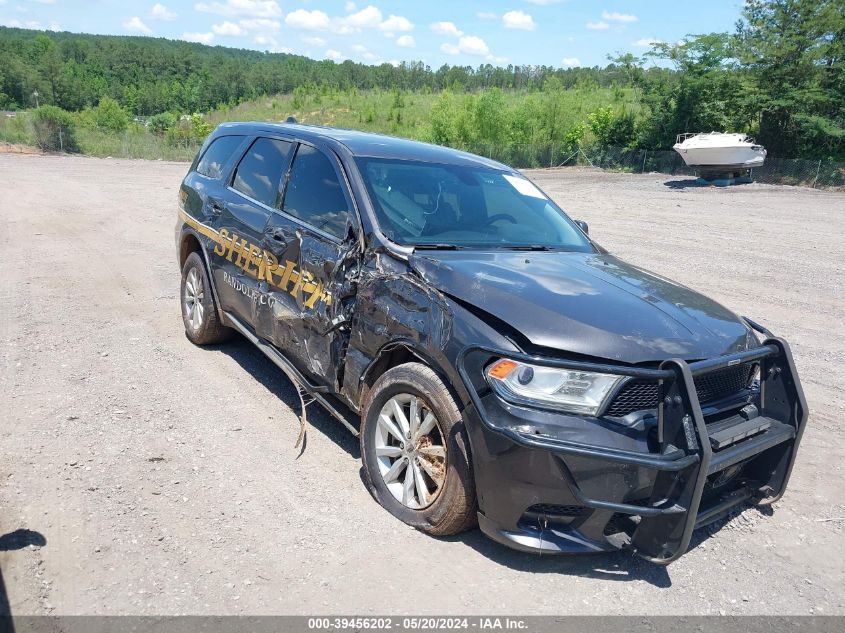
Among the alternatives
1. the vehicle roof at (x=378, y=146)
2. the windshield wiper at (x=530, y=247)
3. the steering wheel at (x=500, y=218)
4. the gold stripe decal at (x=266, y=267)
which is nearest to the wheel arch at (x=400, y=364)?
the gold stripe decal at (x=266, y=267)

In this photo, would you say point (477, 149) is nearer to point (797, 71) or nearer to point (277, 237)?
point (797, 71)

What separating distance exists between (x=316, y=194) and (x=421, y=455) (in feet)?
6.39

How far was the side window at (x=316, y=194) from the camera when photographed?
13.8 ft

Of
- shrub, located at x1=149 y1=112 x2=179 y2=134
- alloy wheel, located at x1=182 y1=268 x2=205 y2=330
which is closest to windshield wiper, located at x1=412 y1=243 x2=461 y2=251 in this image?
alloy wheel, located at x1=182 y1=268 x2=205 y2=330

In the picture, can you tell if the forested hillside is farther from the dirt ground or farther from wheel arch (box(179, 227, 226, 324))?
wheel arch (box(179, 227, 226, 324))

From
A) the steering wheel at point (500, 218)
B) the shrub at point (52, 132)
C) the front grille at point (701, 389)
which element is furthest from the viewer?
the shrub at point (52, 132)

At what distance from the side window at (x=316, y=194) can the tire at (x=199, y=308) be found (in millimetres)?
1498

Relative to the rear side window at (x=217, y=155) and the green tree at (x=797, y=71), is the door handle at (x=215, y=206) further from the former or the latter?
the green tree at (x=797, y=71)

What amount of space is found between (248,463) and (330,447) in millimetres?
543

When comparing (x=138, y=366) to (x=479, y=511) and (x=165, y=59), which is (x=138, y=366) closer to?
(x=479, y=511)

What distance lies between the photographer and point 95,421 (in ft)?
15.0

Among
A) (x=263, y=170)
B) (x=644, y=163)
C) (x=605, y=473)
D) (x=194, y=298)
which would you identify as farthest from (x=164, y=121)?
(x=605, y=473)

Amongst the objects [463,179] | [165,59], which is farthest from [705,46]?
[165,59]

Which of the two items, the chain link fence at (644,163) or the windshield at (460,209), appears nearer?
the windshield at (460,209)
